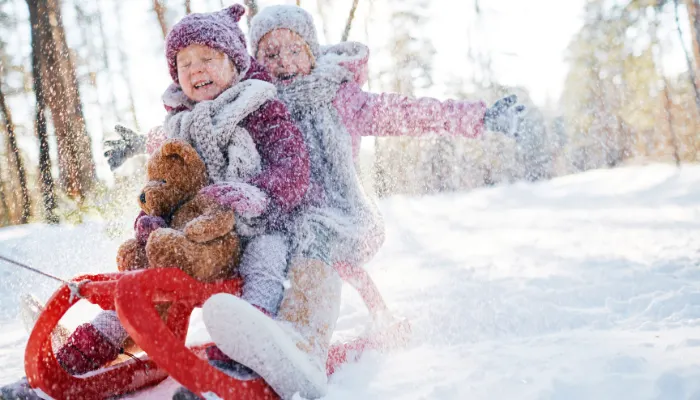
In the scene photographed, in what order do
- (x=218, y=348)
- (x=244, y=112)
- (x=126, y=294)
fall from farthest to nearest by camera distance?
(x=244, y=112), (x=218, y=348), (x=126, y=294)

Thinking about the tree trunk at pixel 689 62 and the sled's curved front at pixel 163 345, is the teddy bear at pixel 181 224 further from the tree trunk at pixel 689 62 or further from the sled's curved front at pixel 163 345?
the tree trunk at pixel 689 62

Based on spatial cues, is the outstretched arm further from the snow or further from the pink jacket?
the snow

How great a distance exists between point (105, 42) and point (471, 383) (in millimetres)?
14587

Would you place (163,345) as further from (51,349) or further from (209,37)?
(209,37)

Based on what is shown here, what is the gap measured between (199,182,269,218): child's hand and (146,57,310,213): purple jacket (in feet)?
0.16

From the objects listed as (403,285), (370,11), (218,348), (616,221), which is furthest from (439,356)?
(370,11)

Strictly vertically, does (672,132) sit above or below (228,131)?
below

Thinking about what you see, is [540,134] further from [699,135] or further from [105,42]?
[105,42]

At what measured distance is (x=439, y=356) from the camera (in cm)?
178

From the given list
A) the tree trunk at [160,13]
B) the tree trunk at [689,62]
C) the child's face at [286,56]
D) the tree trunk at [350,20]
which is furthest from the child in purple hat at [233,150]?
the tree trunk at [689,62]

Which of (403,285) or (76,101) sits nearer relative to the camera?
(403,285)

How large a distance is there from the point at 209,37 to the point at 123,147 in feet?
2.69

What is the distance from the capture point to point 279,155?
1.73m

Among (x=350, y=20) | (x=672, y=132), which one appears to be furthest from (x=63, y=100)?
(x=672, y=132)
